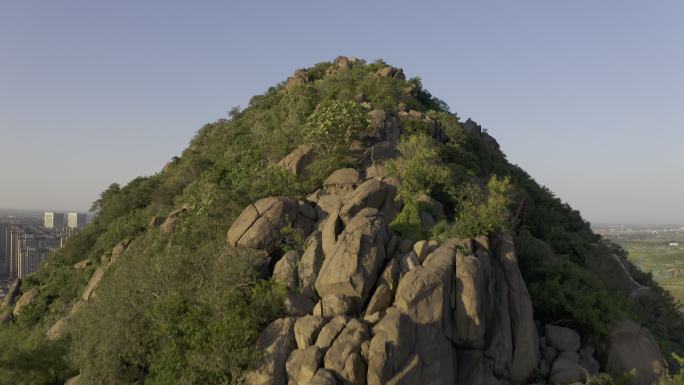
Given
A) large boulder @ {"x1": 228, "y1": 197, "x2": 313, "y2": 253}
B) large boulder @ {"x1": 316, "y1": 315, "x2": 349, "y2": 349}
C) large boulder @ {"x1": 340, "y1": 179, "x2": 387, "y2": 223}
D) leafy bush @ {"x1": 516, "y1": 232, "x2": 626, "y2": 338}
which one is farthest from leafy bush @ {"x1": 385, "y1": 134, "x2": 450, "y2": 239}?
large boulder @ {"x1": 316, "y1": 315, "x2": 349, "y2": 349}

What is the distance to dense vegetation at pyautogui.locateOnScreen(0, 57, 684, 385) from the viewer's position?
24.7 metres

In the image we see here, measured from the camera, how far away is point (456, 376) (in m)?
23.5

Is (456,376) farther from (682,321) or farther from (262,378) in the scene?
(682,321)

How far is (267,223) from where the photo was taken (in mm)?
29578

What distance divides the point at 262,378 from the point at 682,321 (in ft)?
130

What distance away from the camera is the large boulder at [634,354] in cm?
2789

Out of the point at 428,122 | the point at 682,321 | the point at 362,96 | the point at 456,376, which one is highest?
the point at 362,96

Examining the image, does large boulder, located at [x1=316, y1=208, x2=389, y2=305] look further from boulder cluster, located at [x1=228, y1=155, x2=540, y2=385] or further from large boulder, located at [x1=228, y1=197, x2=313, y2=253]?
large boulder, located at [x1=228, y1=197, x2=313, y2=253]

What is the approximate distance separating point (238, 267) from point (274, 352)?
17.3 feet

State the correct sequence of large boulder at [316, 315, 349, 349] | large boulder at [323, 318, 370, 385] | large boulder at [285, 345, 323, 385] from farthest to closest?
large boulder at [316, 315, 349, 349], large boulder at [285, 345, 323, 385], large boulder at [323, 318, 370, 385]

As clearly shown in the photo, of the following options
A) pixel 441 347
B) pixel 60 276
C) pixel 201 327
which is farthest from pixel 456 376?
pixel 60 276

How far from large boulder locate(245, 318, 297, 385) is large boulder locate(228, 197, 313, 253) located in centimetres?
606

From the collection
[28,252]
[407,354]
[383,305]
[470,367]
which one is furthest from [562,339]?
[28,252]

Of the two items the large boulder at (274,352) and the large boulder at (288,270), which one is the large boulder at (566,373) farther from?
the large boulder at (288,270)
